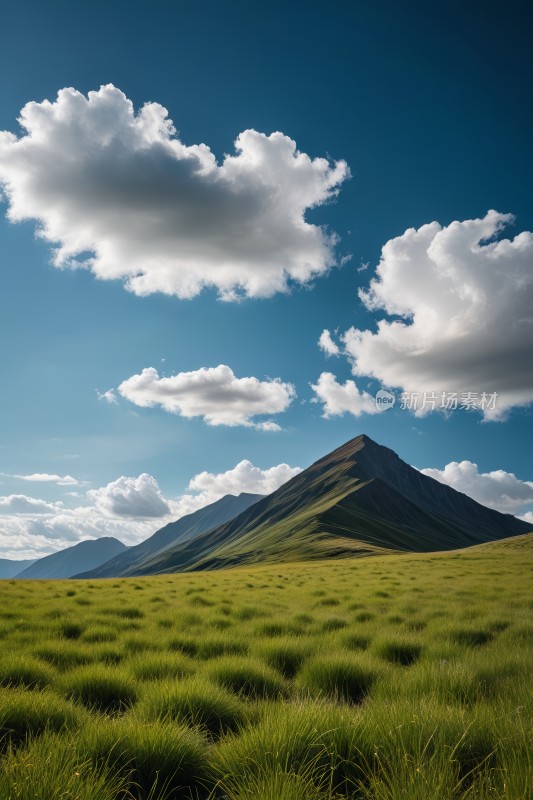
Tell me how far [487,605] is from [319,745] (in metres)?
12.5

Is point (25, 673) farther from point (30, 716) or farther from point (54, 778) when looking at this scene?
point (54, 778)

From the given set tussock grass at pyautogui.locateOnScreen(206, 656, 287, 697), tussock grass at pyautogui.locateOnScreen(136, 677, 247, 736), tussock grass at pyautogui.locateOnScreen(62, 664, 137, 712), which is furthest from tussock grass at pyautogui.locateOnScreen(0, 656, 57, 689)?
tussock grass at pyautogui.locateOnScreen(206, 656, 287, 697)

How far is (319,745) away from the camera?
3.82m

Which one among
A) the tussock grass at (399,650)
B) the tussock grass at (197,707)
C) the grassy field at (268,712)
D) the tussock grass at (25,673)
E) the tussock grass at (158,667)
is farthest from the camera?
the tussock grass at (399,650)

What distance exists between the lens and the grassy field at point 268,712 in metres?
3.25

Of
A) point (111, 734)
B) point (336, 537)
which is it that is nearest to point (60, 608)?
point (111, 734)

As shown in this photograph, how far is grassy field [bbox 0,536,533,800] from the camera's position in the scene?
3246 millimetres

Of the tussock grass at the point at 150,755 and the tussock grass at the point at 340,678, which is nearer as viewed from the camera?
the tussock grass at the point at 150,755

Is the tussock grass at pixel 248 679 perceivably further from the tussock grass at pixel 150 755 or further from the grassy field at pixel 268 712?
the tussock grass at pixel 150 755

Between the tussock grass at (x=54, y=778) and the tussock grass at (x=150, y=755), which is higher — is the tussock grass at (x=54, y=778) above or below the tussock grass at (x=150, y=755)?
above

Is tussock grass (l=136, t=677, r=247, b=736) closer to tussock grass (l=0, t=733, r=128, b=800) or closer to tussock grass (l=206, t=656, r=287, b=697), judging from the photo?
tussock grass (l=206, t=656, r=287, b=697)

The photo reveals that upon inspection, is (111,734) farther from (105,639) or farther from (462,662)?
(105,639)

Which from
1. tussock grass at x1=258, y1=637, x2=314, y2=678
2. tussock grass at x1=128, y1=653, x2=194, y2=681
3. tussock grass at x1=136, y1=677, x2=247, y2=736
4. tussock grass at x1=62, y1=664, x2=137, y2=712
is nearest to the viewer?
tussock grass at x1=136, y1=677, x2=247, y2=736

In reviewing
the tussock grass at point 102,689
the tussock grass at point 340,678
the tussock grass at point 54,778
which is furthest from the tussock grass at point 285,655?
the tussock grass at point 54,778
